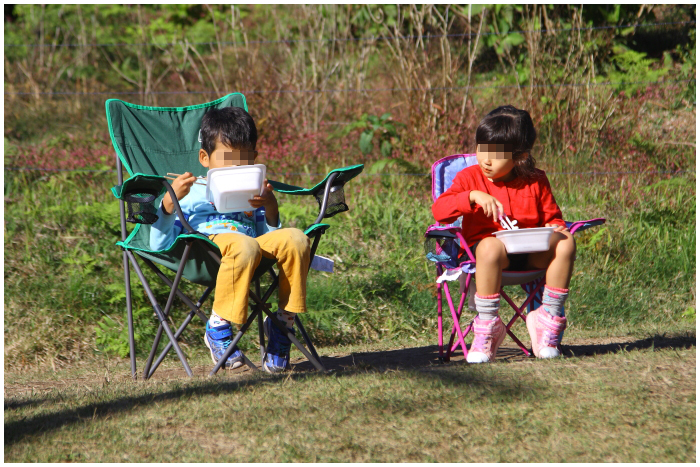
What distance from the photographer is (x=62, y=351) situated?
13.0 ft

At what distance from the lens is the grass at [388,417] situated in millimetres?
2064

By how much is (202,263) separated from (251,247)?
0.26 meters

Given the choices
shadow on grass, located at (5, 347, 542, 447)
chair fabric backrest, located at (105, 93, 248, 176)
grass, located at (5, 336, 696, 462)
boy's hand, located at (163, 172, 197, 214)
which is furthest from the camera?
chair fabric backrest, located at (105, 93, 248, 176)

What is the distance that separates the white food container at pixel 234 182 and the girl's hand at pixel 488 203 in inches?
36.1

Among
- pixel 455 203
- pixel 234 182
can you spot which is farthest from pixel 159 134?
pixel 455 203

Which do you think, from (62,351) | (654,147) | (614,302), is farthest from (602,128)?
(62,351)

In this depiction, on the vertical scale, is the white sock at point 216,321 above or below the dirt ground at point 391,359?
above

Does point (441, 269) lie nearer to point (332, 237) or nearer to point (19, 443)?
point (332, 237)

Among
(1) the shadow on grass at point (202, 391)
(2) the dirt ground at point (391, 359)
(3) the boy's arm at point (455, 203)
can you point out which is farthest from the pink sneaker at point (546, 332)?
(3) the boy's arm at point (455, 203)

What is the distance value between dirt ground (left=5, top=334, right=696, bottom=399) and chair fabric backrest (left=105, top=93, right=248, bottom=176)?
1.03 metres

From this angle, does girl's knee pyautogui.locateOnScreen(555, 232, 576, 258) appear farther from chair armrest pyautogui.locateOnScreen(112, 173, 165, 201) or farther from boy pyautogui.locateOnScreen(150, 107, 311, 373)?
chair armrest pyautogui.locateOnScreen(112, 173, 165, 201)

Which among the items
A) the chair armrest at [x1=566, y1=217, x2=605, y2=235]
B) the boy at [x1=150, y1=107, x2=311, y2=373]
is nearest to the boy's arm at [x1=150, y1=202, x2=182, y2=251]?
the boy at [x1=150, y1=107, x2=311, y2=373]

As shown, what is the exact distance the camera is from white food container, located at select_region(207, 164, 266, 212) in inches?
111

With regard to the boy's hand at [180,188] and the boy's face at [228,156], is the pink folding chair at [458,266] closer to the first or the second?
the boy's face at [228,156]
